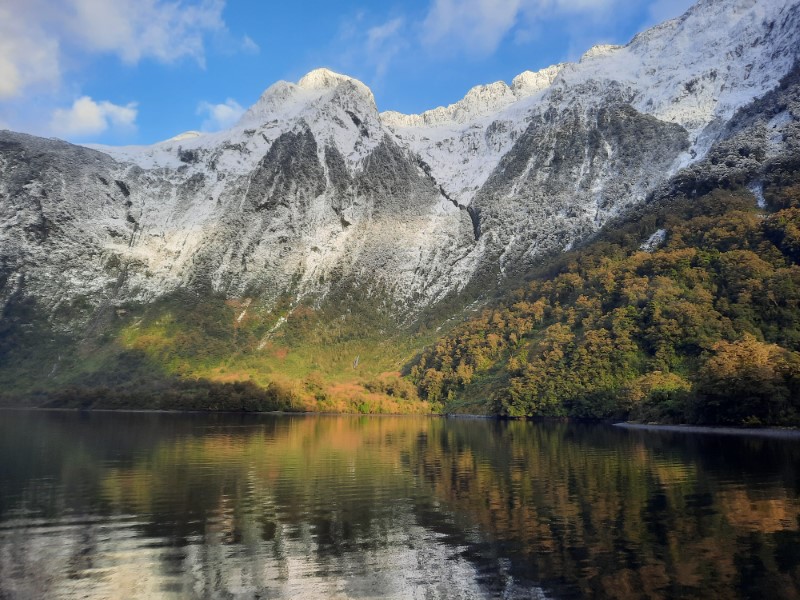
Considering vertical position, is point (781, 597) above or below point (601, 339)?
below

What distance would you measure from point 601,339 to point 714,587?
129m

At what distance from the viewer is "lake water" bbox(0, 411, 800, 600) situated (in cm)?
2312

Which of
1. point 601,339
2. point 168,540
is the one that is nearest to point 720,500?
point 168,540

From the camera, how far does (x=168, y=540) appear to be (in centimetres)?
2973

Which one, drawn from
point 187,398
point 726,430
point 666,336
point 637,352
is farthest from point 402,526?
point 187,398

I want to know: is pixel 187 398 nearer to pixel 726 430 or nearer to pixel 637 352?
pixel 637 352

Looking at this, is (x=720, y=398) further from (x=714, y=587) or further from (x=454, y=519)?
(x=714, y=587)

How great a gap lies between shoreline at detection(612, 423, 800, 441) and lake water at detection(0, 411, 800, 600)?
969 inches

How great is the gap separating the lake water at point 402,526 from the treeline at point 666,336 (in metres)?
38.0

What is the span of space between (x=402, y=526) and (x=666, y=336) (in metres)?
114

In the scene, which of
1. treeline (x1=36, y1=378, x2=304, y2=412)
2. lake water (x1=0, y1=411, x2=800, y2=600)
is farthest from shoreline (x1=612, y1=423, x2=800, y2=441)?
treeline (x1=36, y1=378, x2=304, y2=412)

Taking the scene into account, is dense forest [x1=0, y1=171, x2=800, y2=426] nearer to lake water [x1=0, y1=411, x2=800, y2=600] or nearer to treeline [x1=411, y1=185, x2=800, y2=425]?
treeline [x1=411, y1=185, x2=800, y2=425]

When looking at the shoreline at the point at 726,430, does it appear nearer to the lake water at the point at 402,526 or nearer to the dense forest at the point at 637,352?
the dense forest at the point at 637,352

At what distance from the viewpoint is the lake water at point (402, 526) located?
75.9 ft
